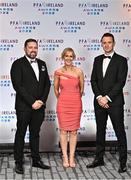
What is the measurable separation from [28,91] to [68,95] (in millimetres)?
515

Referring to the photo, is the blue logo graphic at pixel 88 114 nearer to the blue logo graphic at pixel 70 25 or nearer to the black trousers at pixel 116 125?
the black trousers at pixel 116 125

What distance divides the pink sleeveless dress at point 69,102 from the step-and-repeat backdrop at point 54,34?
2.33 ft

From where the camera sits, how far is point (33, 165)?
16.9 feet

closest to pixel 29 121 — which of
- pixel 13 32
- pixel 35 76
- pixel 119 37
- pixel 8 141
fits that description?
pixel 35 76

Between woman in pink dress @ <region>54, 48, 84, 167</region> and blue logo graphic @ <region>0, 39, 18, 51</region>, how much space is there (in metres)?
0.89

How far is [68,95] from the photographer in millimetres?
5062

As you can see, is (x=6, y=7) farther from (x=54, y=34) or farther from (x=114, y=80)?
(x=114, y=80)

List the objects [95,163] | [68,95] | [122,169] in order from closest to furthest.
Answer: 1. [122,169]
2. [68,95]
3. [95,163]

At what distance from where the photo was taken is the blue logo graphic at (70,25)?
5.69 metres

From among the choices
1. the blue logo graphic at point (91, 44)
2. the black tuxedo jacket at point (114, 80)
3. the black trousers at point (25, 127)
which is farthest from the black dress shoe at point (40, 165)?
the blue logo graphic at point (91, 44)

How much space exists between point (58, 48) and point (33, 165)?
1643mm

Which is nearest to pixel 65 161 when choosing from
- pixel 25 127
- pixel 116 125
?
pixel 25 127

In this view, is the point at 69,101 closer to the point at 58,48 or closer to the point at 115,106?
the point at 115,106

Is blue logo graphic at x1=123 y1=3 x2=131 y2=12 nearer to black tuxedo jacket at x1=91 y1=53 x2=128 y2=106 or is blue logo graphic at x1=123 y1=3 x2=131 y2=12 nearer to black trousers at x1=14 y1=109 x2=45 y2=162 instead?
black tuxedo jacket at x1=91 y1=53 x2=128 y2=106
